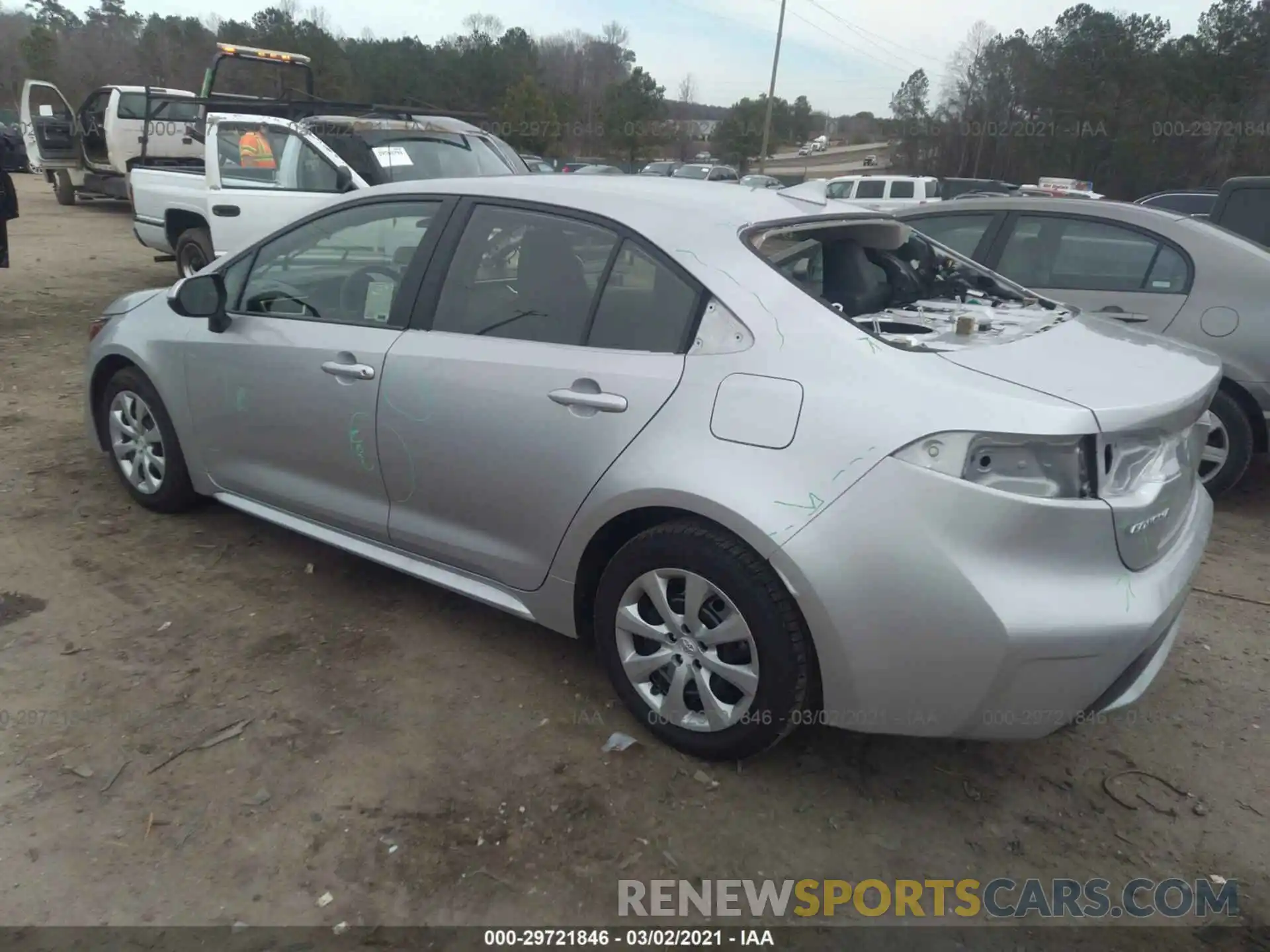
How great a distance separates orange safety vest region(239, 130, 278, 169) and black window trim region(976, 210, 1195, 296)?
6.32 meters

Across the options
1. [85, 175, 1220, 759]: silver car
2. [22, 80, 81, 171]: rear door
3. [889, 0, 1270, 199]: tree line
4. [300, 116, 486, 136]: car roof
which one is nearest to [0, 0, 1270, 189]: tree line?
[889, 0, 1270, 199]: tree line

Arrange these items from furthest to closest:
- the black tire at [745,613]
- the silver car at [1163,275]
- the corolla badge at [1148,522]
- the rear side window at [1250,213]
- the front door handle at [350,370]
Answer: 1. the rear side window at [1250,213]
2. the silver car at [1163,275]
3. the front door handle at [350,370]
4. the black tire at [745,613]
5. the corolla badge at [1148,522]

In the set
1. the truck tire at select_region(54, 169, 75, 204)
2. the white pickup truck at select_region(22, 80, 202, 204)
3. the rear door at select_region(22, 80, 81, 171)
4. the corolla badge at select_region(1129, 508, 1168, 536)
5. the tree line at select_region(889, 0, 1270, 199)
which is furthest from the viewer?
the tree line at select_region(889, 0, 1270, 199)

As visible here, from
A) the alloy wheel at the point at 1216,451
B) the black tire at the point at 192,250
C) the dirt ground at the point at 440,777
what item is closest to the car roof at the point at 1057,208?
the alloy wheel at the point at 1216,451

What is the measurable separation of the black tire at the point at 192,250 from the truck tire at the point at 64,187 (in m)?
12.0

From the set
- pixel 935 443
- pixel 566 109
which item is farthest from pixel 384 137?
pixel 566 109

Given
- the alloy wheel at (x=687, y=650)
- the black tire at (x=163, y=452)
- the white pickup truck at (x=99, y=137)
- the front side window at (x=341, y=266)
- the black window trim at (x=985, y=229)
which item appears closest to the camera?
the alloy wheel at (x=687, y=650)

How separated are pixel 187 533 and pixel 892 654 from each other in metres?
3.23

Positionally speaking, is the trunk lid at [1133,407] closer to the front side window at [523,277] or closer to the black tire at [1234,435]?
the front side window at [523,277]

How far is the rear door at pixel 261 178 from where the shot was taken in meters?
8.02

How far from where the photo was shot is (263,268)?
361cm

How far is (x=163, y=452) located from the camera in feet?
13.1

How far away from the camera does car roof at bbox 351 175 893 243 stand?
8.84ft

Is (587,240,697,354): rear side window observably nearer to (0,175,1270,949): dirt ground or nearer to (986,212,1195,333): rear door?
(0,175,1270,949): dirt ground
